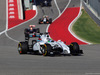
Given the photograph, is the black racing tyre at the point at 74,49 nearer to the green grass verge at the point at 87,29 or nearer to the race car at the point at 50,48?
the race car at the point at 50,48

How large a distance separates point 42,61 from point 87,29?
27557mm

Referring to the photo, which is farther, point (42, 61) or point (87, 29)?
point (87, 29)

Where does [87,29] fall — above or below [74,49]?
above

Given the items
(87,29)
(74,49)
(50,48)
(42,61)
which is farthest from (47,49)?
(87,29)

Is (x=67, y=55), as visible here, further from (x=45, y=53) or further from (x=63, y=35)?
(x=63, y=35)

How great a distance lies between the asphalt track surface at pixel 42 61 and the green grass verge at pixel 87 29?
15.9 ft

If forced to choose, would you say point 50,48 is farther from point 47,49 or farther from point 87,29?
point 87,29

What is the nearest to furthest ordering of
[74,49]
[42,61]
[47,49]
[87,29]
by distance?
[42,61], [47,49], [74,49], [87,29]

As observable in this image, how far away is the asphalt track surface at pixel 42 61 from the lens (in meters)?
10.6

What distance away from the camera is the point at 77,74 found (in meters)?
9.90

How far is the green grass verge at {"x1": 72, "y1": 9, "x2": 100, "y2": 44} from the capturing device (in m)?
34.0

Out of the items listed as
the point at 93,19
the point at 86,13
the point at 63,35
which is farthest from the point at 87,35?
the point at 86,13

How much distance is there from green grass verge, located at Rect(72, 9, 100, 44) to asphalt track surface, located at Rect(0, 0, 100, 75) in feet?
15.9

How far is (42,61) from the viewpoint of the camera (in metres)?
14.0
